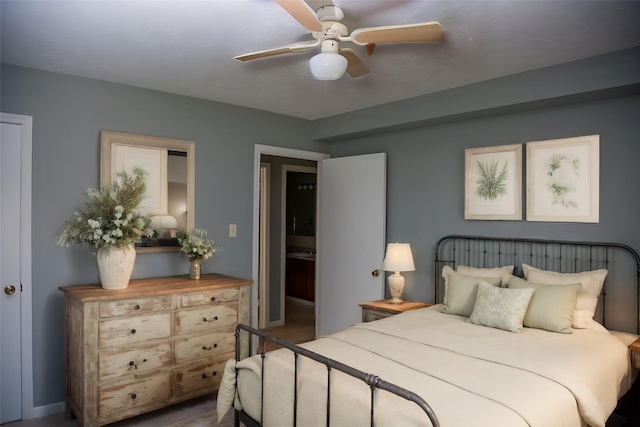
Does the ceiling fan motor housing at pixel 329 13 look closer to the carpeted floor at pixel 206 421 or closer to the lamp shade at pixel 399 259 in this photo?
the lamp shade at pixel 399 259

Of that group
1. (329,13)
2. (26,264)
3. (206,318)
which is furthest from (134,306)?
(329,13)

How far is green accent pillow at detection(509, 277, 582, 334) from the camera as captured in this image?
271cm

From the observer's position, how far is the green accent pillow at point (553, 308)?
8.89ft

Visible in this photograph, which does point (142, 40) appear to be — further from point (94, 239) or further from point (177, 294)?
point (177, 294)

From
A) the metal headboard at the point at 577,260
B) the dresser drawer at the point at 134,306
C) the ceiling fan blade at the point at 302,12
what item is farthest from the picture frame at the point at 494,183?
the dresser drawer at the point at 134,306

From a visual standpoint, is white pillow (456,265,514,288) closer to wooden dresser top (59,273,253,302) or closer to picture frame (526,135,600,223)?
picture frame (526,135,600,223)

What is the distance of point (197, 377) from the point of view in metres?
3.25

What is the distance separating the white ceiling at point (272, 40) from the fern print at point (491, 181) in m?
0.73

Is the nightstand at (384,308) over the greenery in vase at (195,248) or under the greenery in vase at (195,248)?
under

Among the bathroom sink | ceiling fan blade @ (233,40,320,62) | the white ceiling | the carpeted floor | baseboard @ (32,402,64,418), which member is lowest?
the carpeted floor

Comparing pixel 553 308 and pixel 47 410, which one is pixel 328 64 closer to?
pixel 553 308

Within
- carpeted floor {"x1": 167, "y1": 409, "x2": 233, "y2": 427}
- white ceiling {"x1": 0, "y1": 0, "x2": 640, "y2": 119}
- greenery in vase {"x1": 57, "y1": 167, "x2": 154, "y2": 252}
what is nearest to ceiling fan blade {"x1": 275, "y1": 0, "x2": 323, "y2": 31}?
white ceiling {"x1": 0, "y1": 0, "x2": 640, "y2": 119}

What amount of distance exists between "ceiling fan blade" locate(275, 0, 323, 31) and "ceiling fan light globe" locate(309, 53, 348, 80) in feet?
0.51

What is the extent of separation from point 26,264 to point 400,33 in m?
2.90
